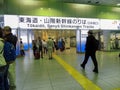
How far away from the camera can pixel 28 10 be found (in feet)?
37.8

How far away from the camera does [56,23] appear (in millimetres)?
11875

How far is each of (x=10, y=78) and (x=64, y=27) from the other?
832 cm

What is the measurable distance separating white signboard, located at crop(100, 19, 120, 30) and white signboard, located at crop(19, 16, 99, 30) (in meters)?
0.47

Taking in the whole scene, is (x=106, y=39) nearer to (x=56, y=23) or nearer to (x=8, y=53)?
(x=56, y=23)

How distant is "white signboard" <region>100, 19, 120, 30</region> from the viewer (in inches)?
521

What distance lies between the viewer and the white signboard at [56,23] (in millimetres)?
11391

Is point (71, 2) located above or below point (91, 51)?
above

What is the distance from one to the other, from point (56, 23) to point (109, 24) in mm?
4609

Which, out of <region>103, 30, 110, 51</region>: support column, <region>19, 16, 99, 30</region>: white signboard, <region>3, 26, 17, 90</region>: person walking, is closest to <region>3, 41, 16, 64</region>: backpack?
<region>3, 26, 17, 90</region>: person walking

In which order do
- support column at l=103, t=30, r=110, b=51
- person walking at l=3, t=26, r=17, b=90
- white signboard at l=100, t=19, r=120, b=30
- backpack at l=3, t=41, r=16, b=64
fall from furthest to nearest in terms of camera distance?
support column at l=103, t=30, r=110, b=51, white signboard at l=100, t=19, r=120, b=30, person walking at l=3, t=26, r=17, b=90, backpack at l=3, t=41, r=16, b=64

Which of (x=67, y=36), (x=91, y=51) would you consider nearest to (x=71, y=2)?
(x=91, y=51)

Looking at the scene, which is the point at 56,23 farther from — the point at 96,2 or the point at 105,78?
the point at 105,78

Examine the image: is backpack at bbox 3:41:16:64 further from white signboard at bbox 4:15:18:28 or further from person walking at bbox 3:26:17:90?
white signboard at bbox 4:15:18:28

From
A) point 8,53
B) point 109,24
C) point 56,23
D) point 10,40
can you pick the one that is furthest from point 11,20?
point 8,53
